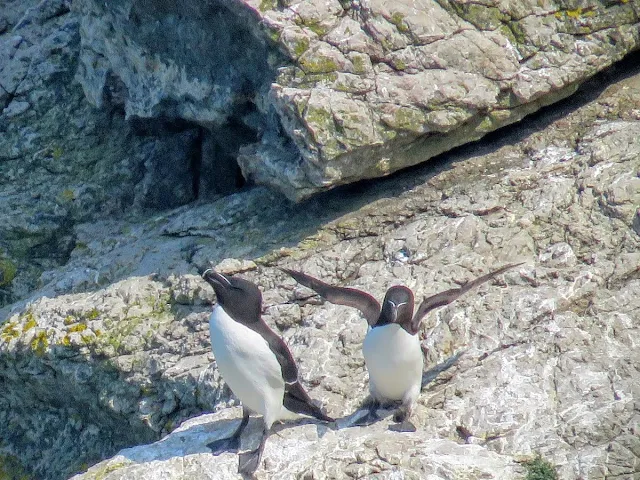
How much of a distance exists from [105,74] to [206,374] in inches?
139

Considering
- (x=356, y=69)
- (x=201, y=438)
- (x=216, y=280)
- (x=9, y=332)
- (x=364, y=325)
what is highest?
(x=356, y=69)

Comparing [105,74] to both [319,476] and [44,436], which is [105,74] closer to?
[44,436]

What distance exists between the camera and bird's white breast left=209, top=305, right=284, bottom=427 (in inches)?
352

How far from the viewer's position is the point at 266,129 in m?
10.9

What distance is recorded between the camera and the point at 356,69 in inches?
405

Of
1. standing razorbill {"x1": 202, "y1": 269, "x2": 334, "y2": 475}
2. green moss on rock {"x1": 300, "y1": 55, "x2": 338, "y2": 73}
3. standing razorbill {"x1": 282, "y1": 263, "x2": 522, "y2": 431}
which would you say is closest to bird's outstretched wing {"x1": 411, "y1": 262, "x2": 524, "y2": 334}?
standing razorbill {"x1": 282, "y1": 263, "x2": 522, "y2": 431}

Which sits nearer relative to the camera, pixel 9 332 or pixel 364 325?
pixel 364 325

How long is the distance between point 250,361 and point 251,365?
0.10 ft

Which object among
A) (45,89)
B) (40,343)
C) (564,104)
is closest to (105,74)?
(45,89)

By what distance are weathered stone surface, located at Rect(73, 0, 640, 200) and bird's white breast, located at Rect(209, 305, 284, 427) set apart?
1.85m

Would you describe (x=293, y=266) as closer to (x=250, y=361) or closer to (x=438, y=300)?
(x=438, y=300)

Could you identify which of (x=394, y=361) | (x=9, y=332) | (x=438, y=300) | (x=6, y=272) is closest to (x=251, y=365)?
(x=394, y=361)

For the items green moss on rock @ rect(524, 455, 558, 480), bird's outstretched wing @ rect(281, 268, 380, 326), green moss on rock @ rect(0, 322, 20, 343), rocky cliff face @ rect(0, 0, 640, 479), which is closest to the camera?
green moss on rock @ rect(524, 455, 558, 480)

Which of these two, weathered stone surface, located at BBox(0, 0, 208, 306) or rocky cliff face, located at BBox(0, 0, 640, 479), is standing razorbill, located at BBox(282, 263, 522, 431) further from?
weathered stone surface, located at BBox(0, 0, 208, 306)
